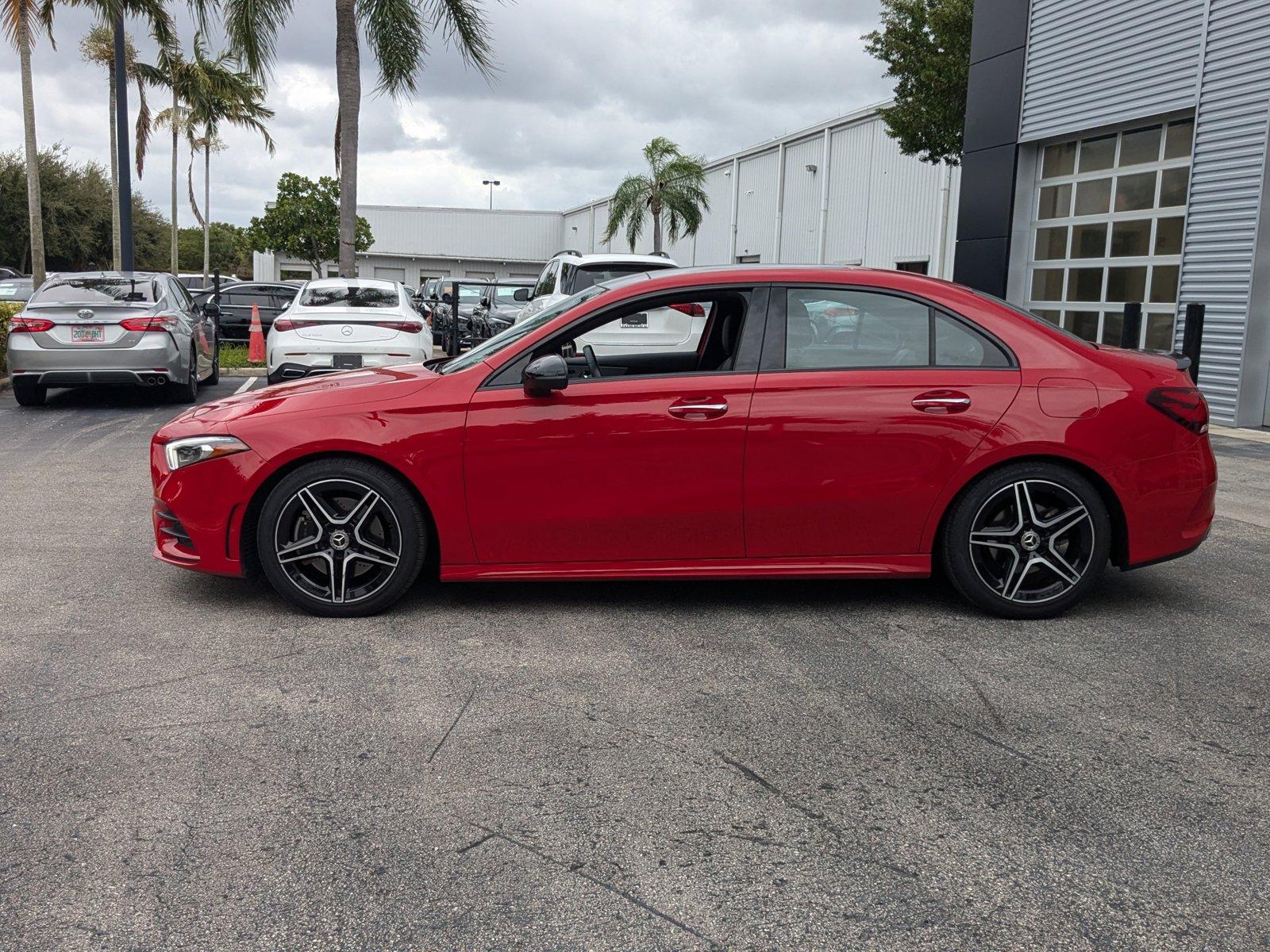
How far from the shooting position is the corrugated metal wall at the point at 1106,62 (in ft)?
44.5

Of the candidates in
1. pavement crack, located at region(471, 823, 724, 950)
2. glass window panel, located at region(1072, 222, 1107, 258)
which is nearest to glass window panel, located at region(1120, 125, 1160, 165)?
glass window panel, located at region(1072, 222, 1107, 258)

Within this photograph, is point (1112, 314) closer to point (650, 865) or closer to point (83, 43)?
point (650, 865)

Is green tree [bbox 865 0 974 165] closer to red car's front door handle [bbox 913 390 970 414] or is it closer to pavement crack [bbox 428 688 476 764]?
red car's front door handle [bbox 913 390 970 414]

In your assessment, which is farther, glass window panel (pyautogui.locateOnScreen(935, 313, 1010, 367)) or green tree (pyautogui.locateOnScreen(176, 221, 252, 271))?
green tree (pyautogui.locateOnScreen(176, 221, 252, 271))

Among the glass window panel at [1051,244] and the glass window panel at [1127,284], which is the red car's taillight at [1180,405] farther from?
the glass window panel at [1051,244]

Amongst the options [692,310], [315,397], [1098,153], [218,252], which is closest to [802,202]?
[1098,153]

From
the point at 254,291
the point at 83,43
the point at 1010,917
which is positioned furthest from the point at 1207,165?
the point at 83,43

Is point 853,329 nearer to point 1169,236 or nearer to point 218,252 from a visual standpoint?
point 1169,236

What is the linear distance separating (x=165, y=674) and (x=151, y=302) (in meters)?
9.47

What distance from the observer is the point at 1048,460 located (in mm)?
4922

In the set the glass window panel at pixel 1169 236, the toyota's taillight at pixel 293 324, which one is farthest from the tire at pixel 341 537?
the glass window panel at pixel 1169 236

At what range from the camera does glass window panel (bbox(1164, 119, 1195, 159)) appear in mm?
13609

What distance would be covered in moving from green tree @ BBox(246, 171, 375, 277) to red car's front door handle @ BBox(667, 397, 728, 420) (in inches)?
1908

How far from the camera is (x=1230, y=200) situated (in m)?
12.8
